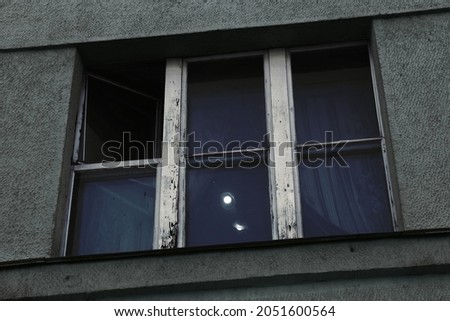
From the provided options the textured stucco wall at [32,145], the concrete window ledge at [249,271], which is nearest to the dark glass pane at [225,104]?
the textured stucco wall at [32,145]

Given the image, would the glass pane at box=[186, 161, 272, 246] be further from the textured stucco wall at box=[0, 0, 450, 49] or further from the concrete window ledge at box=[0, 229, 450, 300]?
the textured stucco wall at box=[0, 0, 450, 49]

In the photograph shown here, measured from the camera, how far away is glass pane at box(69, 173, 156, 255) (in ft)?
19.9

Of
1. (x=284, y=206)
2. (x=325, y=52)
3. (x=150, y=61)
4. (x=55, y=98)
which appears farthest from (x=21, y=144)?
(x=325, y=52)

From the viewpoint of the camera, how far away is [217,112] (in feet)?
21.7

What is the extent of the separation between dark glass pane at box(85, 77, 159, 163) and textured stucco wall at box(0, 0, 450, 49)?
44cm

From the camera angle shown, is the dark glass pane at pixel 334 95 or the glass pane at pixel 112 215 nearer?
the glass pane at pixel 112 215

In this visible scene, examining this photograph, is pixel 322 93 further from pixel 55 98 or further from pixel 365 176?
pixel 55 98

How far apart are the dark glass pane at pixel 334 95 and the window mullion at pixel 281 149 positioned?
0.11 meters

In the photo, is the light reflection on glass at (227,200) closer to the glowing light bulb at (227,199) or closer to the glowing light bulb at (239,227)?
the glowing light bulb at (227,199)

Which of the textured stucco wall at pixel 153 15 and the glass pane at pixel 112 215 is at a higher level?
the textured stucco wall at pixel 153 15

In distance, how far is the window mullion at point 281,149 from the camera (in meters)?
5.88

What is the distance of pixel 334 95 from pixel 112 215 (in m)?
1.81

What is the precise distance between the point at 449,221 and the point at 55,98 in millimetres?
2809

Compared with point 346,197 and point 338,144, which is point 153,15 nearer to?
point 338,144
